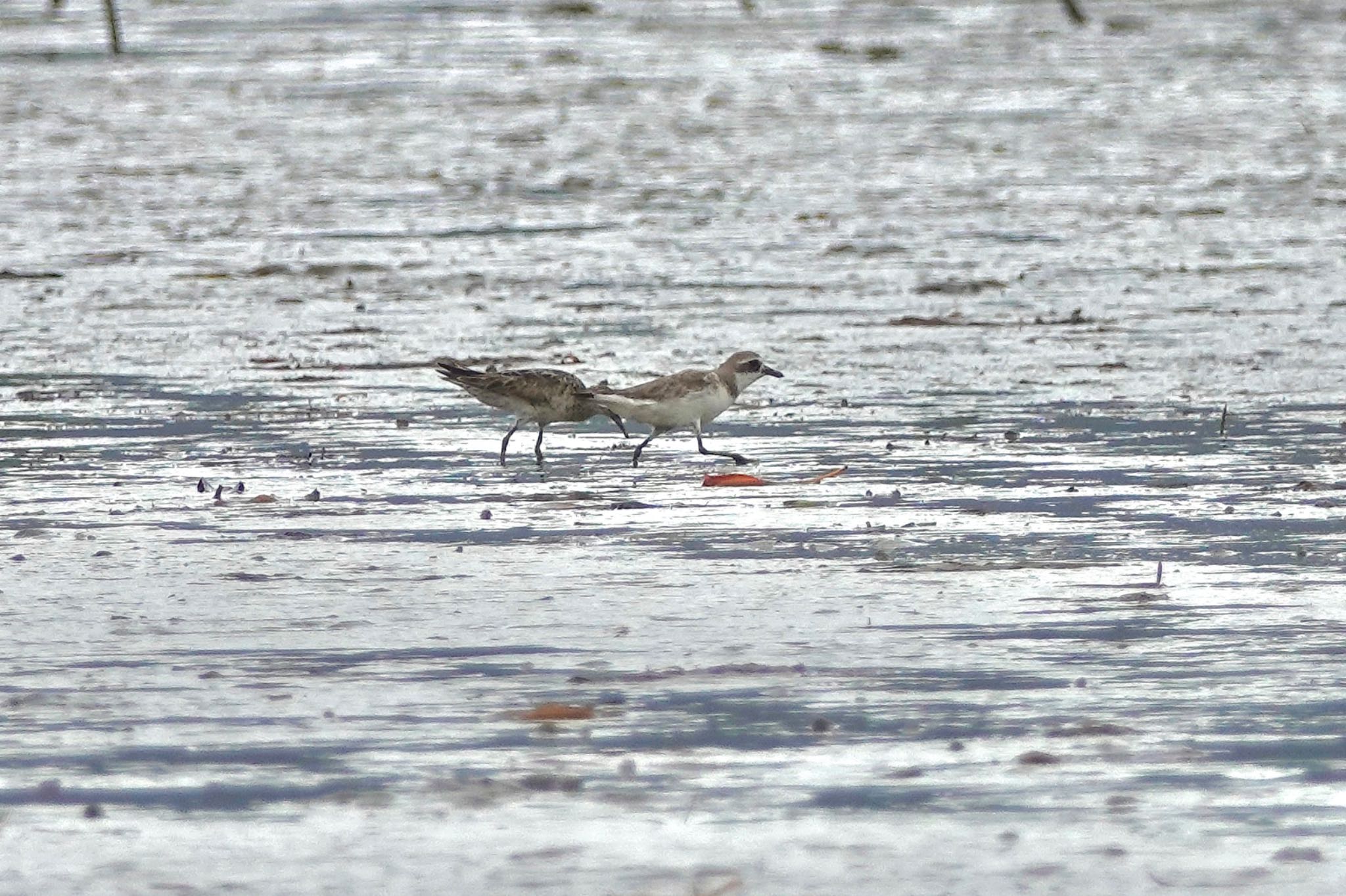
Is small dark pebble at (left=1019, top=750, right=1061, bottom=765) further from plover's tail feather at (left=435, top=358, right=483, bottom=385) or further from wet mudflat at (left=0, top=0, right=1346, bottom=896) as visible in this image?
plover's tail feather at (left=435, top=358, right=483, bottom=385)

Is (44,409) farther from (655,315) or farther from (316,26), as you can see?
(316,26)

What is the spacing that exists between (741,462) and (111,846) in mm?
5417

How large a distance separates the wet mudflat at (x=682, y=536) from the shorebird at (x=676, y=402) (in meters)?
0.16

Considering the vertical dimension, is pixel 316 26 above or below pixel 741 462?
above

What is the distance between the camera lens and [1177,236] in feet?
62.1

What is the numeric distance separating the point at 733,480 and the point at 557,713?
12.2 ft

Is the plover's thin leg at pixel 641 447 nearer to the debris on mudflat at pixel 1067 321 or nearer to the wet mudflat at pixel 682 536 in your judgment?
the wet mudflat at pixel 682 536

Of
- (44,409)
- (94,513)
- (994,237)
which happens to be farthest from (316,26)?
(94,513)

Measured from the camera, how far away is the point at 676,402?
10453mm

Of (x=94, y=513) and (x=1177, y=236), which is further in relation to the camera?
(x=1177, y=236)

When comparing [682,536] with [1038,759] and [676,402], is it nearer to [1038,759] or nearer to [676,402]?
[676,402]

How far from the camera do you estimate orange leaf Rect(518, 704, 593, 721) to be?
6234 mm

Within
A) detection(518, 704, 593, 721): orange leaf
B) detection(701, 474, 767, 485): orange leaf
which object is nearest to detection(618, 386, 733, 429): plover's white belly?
detection(701, 474, 767, 485): orange leaf

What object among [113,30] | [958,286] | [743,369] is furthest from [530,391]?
[113,30]
